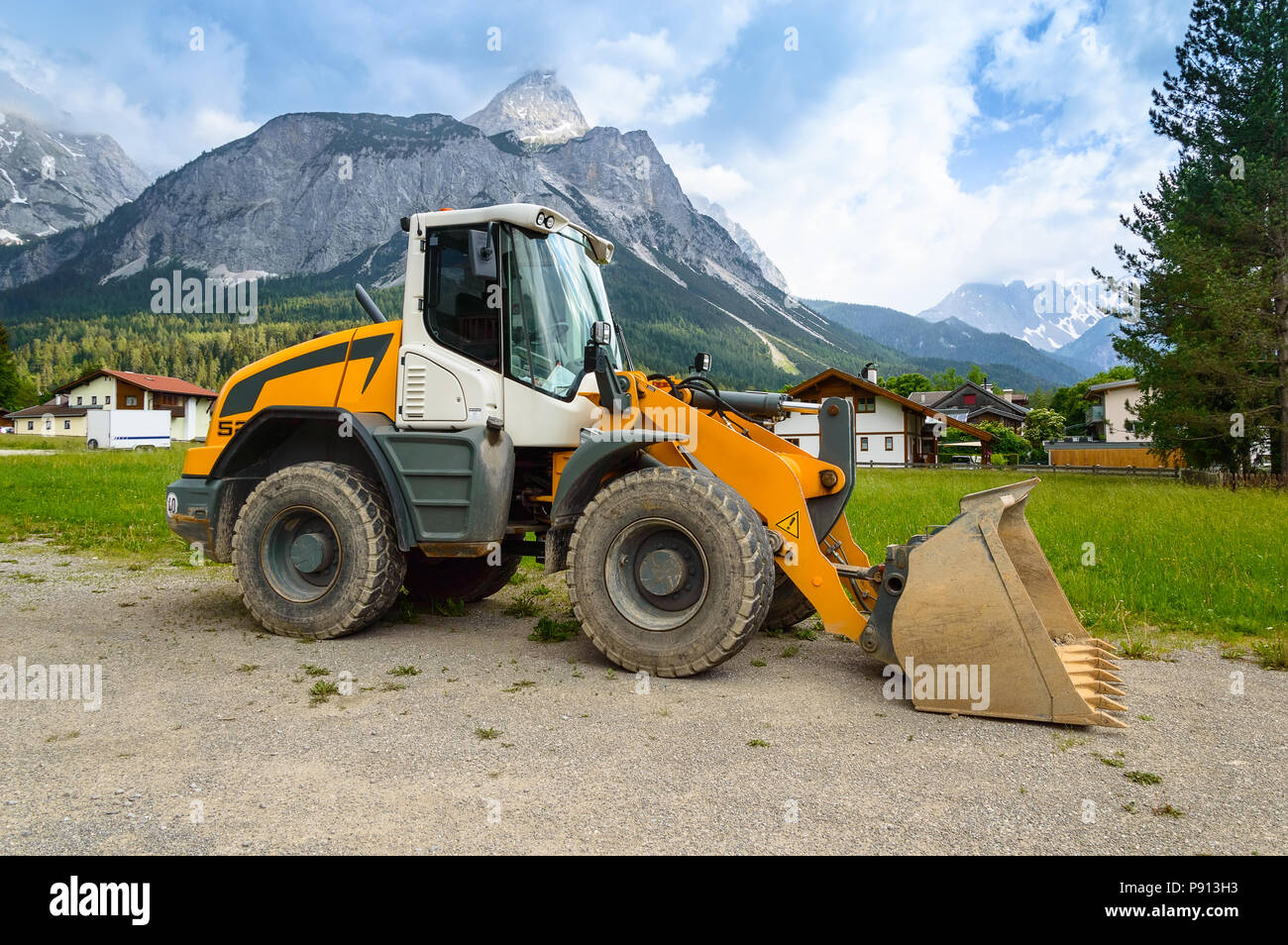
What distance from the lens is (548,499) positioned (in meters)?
6.20

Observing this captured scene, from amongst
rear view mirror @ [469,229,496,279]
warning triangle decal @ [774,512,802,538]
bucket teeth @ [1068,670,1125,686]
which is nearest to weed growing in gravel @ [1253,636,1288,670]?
bucket teeth @ [1068,670,1125,686]

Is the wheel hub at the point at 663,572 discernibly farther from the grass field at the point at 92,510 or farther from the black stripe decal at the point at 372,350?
the grass field at the point at 92,510

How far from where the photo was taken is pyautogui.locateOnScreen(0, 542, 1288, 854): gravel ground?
9.70 feet

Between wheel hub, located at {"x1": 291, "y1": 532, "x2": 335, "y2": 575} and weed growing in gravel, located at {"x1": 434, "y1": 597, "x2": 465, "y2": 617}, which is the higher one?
wheel hub, located at {"x1": 291, "y1": 532, "x2": 335, "y2": 575}

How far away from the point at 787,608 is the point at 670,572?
177 cm

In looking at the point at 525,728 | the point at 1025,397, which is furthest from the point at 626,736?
the point at 1025,397

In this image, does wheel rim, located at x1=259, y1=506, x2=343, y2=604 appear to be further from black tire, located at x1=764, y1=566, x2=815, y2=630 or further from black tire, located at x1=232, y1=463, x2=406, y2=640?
black tire, located at x1=764, y1=566, x2=815, y2=630

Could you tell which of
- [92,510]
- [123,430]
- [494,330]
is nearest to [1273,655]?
[494,330]

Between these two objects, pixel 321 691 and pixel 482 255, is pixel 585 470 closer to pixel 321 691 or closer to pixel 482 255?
pixel 482 255

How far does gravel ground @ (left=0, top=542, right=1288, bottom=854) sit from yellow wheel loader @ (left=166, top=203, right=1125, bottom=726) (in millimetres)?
411

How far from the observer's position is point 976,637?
432 centimetres
